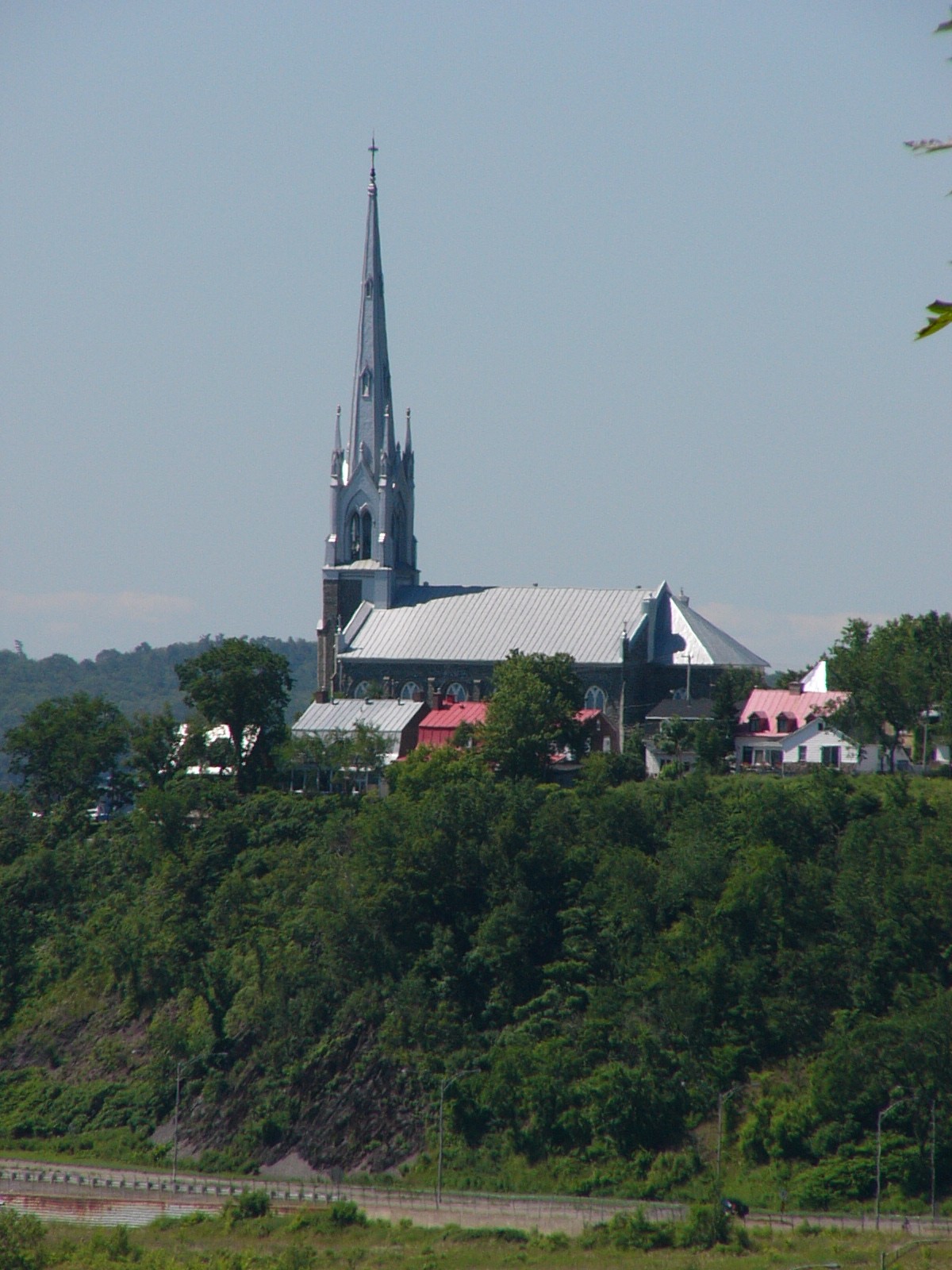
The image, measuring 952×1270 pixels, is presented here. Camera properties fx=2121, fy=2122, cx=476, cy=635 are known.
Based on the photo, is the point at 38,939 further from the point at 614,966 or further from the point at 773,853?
the point at 773,853

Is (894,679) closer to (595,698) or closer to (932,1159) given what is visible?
(595,698)

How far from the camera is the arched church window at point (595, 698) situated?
301 ft

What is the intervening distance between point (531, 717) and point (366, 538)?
1889cm

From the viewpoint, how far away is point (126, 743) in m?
98.2

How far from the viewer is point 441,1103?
228 feet

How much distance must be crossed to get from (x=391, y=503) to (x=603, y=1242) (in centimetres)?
4795

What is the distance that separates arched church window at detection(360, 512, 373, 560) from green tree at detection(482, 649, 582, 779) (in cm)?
1598

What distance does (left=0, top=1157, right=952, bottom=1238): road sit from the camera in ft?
201

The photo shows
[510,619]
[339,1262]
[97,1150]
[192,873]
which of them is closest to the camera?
[339,1262]

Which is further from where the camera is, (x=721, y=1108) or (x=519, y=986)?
(x=519, y=986)

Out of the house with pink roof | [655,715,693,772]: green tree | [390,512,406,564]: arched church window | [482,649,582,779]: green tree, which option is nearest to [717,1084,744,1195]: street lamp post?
the house with pink roof

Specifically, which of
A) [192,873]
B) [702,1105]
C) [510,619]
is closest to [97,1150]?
[192,873]

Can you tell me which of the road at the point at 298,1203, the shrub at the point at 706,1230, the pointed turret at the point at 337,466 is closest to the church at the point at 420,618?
the pointed turret at the point at 337,466

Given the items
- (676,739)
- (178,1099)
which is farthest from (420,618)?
(178,1099)
